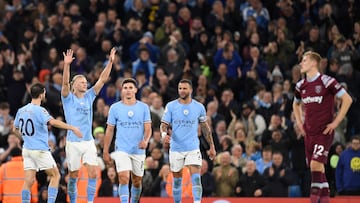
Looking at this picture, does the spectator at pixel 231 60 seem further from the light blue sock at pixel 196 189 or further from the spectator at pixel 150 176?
the light blue sock at pixel 196 189

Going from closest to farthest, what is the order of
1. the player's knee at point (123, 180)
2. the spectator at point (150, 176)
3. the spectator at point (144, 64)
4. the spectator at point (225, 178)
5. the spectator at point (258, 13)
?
the player's knee at point (123, 180), the spectator at point (225, 178), the spectator at point (150, 176), the spectator at point (144, 64), the spectator at point (258, 13)

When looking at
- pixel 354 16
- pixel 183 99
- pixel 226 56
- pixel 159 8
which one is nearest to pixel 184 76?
pixel 226 56

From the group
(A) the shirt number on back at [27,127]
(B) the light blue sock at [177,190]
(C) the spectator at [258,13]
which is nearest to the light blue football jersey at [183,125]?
(B) the light blue sock at [177,190]

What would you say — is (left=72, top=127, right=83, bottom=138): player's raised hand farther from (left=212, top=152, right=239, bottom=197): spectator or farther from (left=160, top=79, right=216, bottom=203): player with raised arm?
(left=212, top=152, right=239, bottom=197): spectator

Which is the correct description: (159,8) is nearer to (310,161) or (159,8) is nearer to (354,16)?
(354,16)

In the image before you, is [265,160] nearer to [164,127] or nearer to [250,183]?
[250,183]

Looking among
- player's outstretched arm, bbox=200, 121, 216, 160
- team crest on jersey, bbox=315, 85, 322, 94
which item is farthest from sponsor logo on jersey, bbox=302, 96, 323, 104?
player's outstretched arm, bbox=200, 121, 216, 160

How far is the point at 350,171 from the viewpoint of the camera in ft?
78.4

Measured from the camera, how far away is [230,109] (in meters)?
26.8

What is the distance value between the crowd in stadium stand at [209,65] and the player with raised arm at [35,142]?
4.59 metres

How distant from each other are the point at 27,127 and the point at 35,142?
328 millimetres

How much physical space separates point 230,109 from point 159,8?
477cm

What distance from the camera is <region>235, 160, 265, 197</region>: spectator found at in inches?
950

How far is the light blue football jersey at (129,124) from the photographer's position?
19750 millimetres
